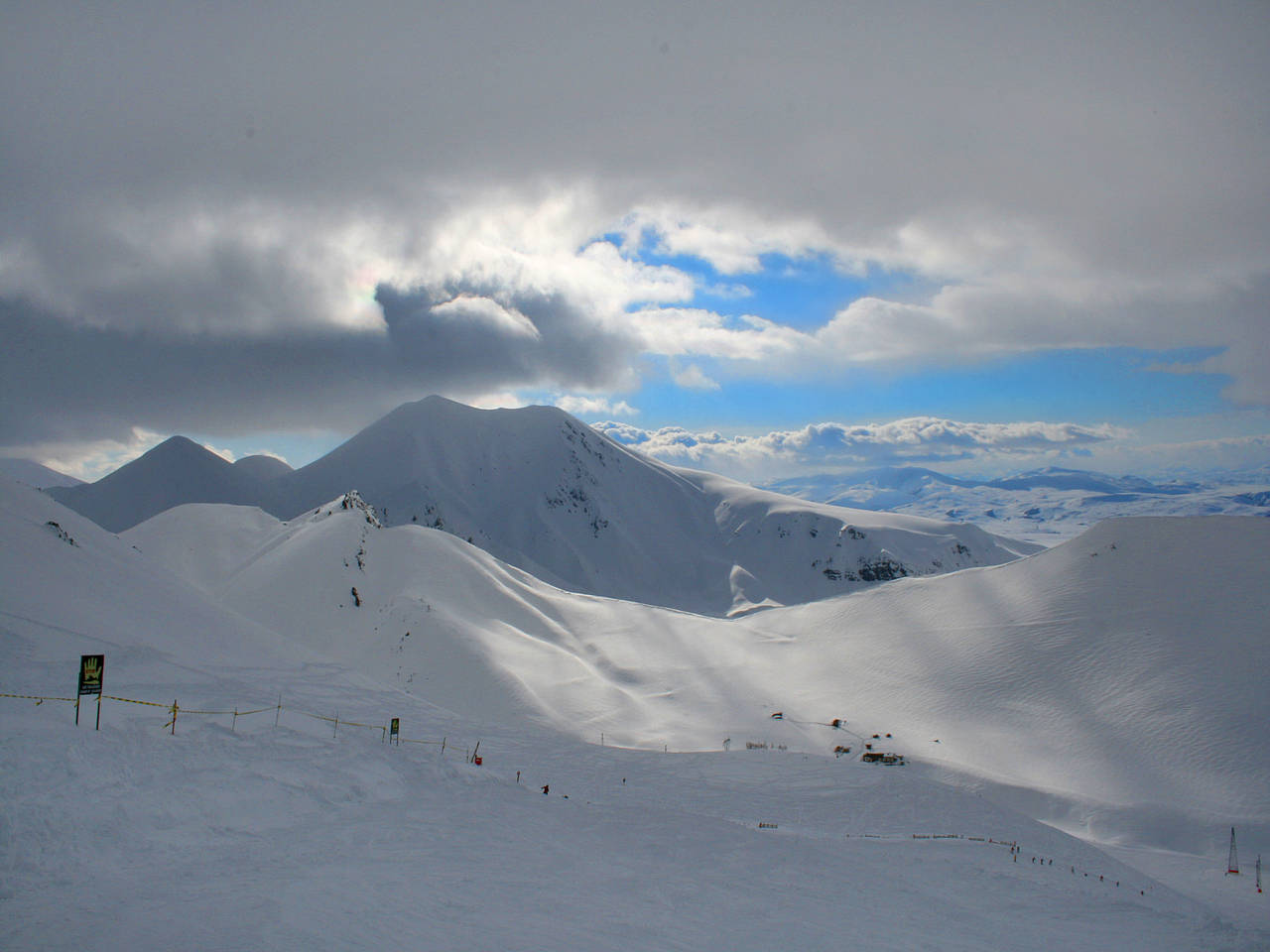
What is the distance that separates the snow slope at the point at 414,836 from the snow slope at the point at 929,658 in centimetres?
1703

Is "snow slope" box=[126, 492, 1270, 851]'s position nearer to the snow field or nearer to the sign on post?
the snow field

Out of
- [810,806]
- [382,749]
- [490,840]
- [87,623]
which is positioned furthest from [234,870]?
[810,806]

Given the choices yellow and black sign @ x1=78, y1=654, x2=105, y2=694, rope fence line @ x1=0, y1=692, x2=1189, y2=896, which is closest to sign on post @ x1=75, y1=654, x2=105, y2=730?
yellow and black sign @ x1=78, y1=654, x2=105, y2=694

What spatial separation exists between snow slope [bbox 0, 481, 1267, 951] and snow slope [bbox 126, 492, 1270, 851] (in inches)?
670

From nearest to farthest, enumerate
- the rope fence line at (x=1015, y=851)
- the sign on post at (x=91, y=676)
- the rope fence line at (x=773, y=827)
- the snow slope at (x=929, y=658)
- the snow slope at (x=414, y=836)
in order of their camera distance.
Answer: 1. the snow slope at (x=414, y=836)
2. the sign on post at (x=91, y=676)
3. the rope fence line at (x=773, y=827)
4. the rope fence line at (x=1015, y=851)
5. the snow slope at (x=929, y=658)

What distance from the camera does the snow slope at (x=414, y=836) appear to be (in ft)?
40.4

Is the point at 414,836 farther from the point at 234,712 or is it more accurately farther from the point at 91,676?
the point at 234,712

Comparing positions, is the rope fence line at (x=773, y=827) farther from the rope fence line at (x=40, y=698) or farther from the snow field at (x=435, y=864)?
the rope fence line at (x=40, y=698)

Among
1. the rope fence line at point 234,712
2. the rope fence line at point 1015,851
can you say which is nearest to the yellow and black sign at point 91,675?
the rope fence line at point 234,712

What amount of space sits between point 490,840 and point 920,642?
60.5 metres

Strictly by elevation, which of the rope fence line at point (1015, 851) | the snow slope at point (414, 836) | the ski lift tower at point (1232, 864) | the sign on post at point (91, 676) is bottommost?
the ski lift tower at point (1232, 864)

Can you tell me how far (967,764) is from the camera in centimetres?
4856

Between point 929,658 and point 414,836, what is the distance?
195ft

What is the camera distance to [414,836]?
17.8 metres
